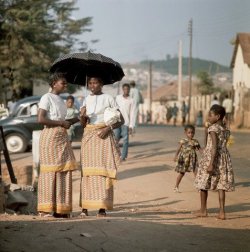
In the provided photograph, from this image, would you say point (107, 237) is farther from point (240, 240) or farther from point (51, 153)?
point (51, 153)

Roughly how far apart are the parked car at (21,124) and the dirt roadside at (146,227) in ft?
28.5

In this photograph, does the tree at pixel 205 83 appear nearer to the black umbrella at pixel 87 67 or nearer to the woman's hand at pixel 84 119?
the black umbrella at pixel 87 67

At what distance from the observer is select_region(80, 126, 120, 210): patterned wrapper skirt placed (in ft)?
24.9

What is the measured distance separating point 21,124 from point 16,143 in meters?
0.70

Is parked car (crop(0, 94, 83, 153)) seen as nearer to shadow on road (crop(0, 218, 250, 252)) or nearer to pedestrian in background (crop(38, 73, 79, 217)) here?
pedestrian in background (crop(38, 73, 79, 217))

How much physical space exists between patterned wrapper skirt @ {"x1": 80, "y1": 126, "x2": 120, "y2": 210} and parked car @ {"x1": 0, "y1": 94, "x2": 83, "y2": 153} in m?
11.6

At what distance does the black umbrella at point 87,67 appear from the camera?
7.96 metres

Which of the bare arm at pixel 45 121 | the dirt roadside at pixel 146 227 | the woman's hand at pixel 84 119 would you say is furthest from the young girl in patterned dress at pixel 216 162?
the bare arm at pixel 45 121

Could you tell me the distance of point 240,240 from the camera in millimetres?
6086

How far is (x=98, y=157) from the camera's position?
7629mm

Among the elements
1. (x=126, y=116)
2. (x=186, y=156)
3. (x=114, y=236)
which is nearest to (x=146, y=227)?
(x=114, y=236)

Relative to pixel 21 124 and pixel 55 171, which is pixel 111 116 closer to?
pixel 55 171

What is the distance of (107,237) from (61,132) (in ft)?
7.42

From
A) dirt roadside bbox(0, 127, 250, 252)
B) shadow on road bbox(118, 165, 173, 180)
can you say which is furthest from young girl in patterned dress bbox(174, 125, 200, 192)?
shadow on road bbox(118, 165, 173, 180)
